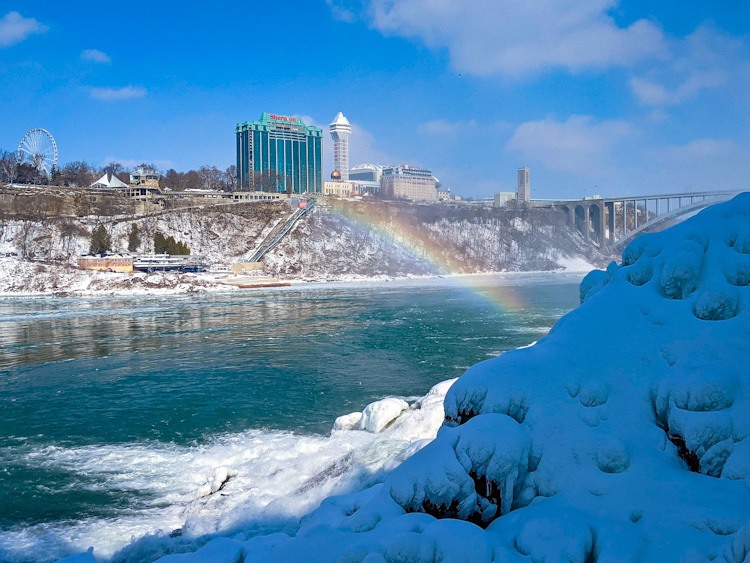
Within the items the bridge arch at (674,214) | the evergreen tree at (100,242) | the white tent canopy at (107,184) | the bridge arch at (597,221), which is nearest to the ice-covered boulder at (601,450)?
the evergreen tree at (100,242)

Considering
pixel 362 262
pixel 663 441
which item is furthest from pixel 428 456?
pixel 362 262

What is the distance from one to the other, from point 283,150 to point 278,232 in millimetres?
87582

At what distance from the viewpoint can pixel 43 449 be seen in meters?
14.2

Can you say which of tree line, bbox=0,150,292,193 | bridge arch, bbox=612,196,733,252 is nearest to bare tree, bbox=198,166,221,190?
tree line, bbox=0,150,292,193

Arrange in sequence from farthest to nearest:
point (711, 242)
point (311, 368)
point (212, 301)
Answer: point (212, 301)
point (311, 368)
point (711, 242)

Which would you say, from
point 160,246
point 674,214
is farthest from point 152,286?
point 674,214

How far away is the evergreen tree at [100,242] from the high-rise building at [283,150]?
8440 centimetres

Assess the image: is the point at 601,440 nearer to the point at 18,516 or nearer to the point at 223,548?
the point at 223,548

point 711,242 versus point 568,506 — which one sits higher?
point 711,242

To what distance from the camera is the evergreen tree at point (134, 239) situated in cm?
8738

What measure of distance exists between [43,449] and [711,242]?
15.0m

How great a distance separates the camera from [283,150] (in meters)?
180

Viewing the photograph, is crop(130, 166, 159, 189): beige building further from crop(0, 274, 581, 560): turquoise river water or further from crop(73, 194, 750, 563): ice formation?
crop(73, 194, 750, 563): ice formation

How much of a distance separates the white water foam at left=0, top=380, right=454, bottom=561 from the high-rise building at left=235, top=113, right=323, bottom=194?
157089mm
